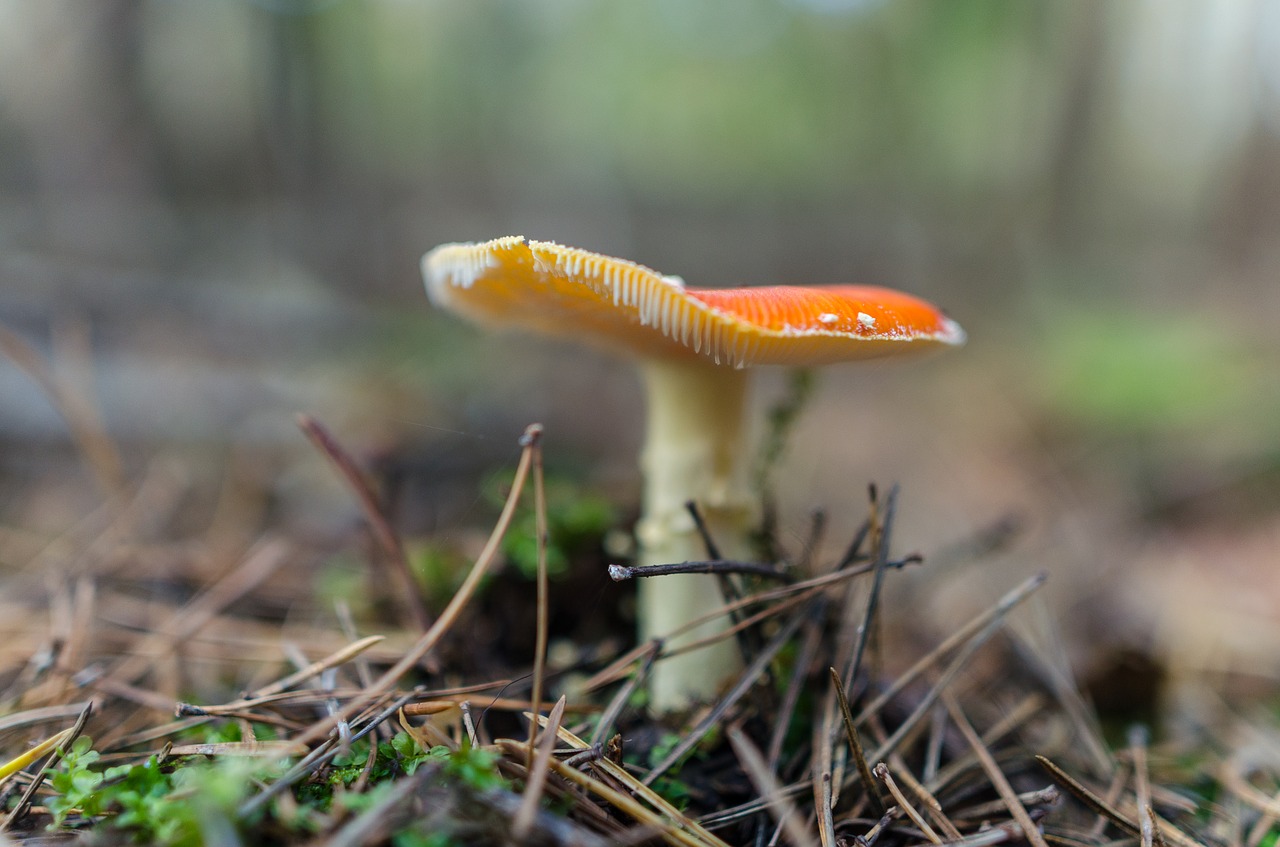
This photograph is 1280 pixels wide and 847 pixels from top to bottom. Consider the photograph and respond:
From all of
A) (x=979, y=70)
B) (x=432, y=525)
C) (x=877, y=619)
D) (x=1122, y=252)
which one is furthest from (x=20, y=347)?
(x=1122, y=252)

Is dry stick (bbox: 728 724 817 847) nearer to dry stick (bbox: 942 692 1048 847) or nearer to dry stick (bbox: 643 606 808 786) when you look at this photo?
dry stick (bbox: 643 606 808 786)

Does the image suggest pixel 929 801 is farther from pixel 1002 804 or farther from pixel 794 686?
pixel 794 686

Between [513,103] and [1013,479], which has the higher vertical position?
[513,103]

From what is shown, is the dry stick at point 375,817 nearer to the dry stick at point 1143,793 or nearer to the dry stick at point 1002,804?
the dry stick at point 1002,804

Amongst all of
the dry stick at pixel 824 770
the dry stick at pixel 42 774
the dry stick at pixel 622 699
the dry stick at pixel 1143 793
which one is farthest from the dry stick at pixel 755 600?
the dry stick at pixel 42 774

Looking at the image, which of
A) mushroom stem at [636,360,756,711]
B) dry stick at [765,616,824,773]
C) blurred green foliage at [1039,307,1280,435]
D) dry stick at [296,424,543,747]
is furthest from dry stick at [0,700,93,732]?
blurred green foliage at [1039,307,1280,435]

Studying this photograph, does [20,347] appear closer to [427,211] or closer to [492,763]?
[492,763]
